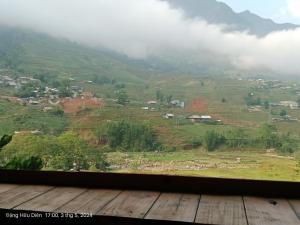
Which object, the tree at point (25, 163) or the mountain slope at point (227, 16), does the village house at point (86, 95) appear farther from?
the mountain slope at point (227, 16)

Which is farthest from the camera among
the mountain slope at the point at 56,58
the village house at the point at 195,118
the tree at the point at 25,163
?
the mountain slope at the point at 56,58

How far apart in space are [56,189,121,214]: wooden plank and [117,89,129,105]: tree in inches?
31.7

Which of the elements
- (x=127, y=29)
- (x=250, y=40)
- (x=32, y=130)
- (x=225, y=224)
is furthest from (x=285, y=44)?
(x=32, y=130)

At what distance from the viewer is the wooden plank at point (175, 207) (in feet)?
3.93

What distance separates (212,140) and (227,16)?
31.3 inches

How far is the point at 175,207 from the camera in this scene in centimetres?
133

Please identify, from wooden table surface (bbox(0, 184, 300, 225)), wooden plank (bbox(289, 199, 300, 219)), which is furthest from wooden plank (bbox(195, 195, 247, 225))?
wooden plank (bbox(289, 199, 300, 219))

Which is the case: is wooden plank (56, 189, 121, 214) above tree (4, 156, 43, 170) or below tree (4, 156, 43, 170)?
below

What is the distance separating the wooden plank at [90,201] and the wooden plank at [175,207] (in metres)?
0.20

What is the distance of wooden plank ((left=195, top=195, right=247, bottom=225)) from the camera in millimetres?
1175

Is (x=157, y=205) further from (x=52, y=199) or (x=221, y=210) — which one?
(x=52, y=199)

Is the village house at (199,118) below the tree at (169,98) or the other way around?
below

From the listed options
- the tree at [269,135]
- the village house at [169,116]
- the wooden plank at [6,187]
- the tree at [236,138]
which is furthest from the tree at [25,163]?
the tree at [269,135]

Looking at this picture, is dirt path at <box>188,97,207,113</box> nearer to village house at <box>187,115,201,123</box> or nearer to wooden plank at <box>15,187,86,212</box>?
village house at <box>187,115,201,123</box>
